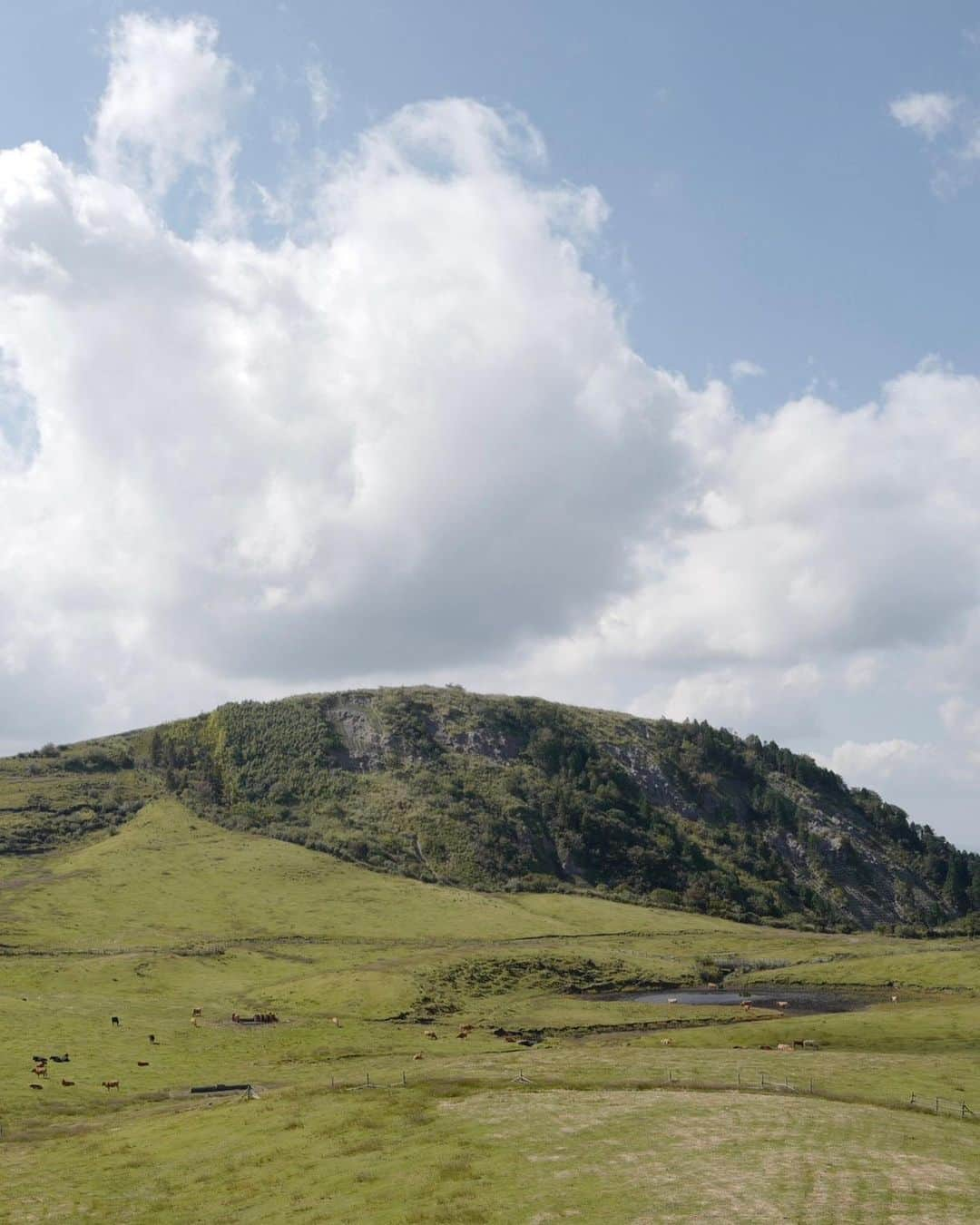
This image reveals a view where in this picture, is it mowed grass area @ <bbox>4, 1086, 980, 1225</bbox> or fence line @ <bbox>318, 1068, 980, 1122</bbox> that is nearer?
mowed grass area @ <bbox>4, 1086, 980, 1225</bbox>

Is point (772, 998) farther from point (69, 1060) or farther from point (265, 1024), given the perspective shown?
point (69, 1060)

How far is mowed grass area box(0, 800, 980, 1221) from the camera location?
47.6 meters

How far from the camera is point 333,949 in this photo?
15975 cm

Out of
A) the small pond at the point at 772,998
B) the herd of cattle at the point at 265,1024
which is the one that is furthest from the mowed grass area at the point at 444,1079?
the small pond at the point at 772,998

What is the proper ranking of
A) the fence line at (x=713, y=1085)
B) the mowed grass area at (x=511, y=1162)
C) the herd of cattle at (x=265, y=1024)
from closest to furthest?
the mowed grass area at (x=511, y=1162), the fence line at (x=713, y=1085), the herd of cattle at (x=265, y=1024)

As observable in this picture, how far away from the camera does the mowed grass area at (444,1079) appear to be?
1875 inches

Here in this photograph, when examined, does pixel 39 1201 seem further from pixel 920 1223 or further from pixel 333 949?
pixel 333 949

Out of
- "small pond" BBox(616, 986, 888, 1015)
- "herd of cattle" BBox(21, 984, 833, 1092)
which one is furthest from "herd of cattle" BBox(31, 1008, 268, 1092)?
"small pond" BBox(616, 986, 888, 1015)

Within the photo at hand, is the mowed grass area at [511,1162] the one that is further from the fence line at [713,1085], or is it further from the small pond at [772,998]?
the small pond at [772,998]

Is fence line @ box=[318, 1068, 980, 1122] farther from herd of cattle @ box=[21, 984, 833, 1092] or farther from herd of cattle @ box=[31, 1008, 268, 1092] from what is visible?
herd of cattle @ box=[31, 1008, 268, 1092]

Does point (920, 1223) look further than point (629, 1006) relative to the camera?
No

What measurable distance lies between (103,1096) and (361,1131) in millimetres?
30947

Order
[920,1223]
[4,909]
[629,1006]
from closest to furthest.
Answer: [920,1223]
[629,1006]
[4,909]

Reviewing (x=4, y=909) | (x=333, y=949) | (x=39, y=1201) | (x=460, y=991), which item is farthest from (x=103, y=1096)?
(x=4, y=909)
